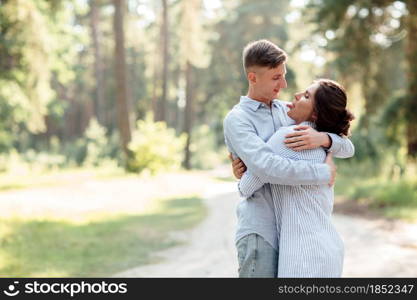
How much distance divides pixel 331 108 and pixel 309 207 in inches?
→ 20.8

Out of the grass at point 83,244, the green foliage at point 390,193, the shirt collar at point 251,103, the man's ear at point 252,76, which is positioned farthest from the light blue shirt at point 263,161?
the green foliage at point 390,193

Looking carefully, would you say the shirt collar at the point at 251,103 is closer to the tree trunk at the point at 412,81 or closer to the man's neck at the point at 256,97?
the man's neck at the point at 256,97

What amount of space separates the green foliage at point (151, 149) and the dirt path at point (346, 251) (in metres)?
8.13

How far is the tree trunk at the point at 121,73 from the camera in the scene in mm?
21672

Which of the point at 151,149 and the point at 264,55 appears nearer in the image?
the point at 264,55

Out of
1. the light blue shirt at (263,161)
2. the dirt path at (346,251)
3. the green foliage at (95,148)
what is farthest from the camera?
the green foliage at (95,148)

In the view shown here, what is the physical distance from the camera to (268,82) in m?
3.16

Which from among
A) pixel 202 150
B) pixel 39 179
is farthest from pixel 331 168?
pixel 202 150

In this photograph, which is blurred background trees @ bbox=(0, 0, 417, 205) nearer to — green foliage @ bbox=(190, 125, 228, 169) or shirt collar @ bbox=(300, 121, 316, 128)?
green foliage @ bbox=(190, 125, 228, 169)

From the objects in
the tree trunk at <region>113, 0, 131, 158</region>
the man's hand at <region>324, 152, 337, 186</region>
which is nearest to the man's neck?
the man's hand at <region>324, 152, 337, 186</region>

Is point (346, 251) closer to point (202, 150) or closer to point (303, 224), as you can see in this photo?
point (303, 224)

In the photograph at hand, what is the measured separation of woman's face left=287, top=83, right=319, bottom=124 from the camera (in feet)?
10.0

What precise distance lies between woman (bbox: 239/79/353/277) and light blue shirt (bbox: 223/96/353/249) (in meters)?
0.06

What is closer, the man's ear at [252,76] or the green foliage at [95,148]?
the man's ear at [252,76]
